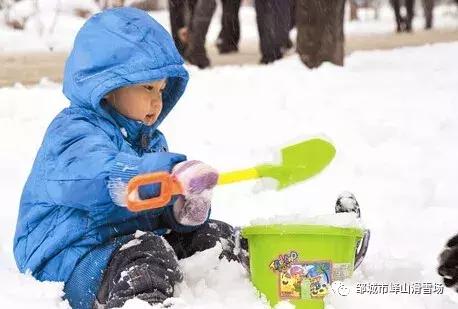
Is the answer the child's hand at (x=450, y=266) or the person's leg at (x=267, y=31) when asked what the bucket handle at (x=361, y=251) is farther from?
the person's leg at (x=267, y=31)

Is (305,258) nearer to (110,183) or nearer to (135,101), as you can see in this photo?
(110,183)

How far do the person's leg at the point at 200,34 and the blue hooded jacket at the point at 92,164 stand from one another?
6.11 metres

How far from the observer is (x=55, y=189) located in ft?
8.81

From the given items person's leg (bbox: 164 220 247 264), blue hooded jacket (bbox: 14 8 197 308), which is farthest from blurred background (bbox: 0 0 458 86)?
blue hooded jacket (bbox: 14 8 197 308)

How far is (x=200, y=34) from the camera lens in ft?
30.2

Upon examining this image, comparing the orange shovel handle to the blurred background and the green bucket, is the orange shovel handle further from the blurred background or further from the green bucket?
the blurred background


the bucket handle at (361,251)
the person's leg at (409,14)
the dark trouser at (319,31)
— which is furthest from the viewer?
the person's leg at (409,14)

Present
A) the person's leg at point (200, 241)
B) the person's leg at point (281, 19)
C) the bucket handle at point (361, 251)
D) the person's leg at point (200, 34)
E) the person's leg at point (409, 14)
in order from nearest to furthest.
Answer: the bucket handle at point (361, 251) < the person's leg at point (200, 241) < the person's leg at point (200, 34) < the person's leg at point (281, 19) < the person's leg at point (409, 14)

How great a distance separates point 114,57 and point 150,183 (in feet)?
1.92

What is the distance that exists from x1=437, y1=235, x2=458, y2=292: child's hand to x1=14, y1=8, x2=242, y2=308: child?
0.75 metres

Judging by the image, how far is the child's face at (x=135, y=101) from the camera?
9.61ft

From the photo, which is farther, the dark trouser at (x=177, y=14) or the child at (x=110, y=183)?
the dark trouser at (x=177, y=14)

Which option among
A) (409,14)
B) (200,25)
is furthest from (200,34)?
(409,14)

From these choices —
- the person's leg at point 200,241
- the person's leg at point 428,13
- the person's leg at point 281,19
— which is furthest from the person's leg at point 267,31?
the person's leg at point 428,13
